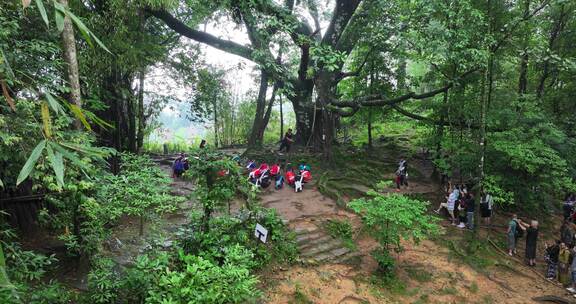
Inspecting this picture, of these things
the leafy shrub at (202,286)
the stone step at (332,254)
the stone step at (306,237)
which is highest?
the leafy shrub at (202,286)

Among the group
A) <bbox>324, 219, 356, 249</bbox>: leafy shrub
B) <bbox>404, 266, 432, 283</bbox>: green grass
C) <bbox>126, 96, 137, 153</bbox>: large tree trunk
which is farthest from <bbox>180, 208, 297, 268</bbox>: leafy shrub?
<bbox>126, 96, 137, 153</bbox>: large tree trunk

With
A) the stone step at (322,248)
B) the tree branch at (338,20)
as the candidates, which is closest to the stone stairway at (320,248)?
the stone step at (322,248)

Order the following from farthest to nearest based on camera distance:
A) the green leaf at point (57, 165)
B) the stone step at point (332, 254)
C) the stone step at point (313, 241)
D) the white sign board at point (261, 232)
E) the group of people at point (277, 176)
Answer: the group of people at point (277, 176) → the stone step at point (313, 241) → the stone step at point (332, 254) → the white sign board at point (261, 232) → the green leaf at point (57, 165)

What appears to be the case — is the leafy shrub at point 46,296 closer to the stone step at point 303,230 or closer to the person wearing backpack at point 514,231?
the stone step at point 303,230

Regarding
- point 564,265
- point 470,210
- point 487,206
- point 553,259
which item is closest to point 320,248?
point 470,210

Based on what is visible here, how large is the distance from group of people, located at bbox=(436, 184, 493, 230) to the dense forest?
0.40 m

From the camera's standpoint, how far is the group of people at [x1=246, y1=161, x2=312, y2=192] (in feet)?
38.2

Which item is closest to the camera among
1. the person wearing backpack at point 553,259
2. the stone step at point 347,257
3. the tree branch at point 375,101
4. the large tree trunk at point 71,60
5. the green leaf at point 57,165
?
the green leaf at point 57,165

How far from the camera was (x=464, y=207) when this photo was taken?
1072 cm

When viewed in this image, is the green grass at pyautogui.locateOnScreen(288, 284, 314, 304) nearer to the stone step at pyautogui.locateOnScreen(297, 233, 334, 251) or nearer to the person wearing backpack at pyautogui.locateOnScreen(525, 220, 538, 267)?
A: the stone step at pyautogui.locateOnScreen(297, 233, 334, 251)

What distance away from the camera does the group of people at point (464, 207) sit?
34.3 ft

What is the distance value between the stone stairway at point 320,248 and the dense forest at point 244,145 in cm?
7

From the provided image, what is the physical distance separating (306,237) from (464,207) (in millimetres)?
5456

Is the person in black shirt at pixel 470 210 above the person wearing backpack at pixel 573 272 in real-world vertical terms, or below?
above
